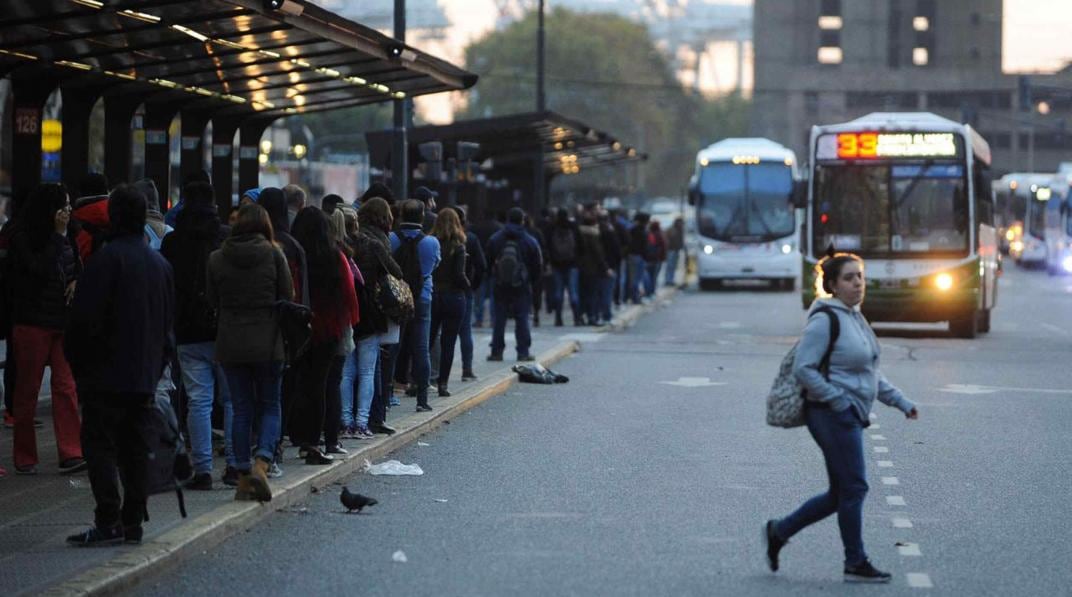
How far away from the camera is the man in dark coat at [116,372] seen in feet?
31.0

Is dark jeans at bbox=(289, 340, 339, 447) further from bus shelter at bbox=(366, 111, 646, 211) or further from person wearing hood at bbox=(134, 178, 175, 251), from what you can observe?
bus shelter at bbox=(366, 111, 646, 211)

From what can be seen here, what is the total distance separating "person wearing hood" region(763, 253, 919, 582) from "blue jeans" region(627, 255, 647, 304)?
3047cm

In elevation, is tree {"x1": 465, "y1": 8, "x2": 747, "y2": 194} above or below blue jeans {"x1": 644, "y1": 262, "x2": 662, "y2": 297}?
above

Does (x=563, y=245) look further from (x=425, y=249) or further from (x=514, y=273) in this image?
(x=425, y=249)

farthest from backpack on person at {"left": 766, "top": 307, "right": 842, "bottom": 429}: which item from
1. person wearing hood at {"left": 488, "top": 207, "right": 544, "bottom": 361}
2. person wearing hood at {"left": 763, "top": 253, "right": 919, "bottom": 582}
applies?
person wearing hood at {"left": 488, "top": 207, "right": 544, "bottom": 361}

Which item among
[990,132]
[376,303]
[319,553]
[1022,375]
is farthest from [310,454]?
[990,132]

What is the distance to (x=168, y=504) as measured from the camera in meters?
10.9

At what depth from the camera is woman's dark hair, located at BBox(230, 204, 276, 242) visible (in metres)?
11.0

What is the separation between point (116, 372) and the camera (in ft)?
31.0

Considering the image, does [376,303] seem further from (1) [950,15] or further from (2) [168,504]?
(1) [950,15]

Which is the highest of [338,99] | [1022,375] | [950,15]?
[950,15]

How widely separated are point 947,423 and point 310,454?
6401 mm

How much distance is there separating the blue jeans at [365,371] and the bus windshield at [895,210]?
53.1 feet

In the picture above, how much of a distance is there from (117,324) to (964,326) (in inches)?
869
